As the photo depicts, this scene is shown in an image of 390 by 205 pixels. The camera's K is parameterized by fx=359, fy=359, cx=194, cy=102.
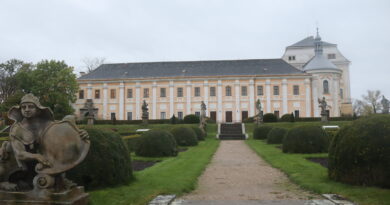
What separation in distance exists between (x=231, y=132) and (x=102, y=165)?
24.7m

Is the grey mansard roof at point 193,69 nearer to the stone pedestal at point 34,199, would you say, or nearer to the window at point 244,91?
the window at point 244,91

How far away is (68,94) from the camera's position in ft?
140

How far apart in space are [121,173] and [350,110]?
54.7 m

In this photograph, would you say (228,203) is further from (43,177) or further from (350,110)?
(350,110)

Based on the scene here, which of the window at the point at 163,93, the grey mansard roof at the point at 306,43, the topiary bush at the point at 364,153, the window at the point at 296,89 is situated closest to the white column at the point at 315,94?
the window at the point at 296,89

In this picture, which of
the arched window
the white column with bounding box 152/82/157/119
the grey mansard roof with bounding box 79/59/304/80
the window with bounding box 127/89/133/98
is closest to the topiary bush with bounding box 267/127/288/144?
the grey mansard roof with bounding box 79/59/304/80

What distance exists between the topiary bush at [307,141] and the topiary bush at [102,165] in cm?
914

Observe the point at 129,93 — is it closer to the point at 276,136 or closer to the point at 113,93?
the point at 113,93

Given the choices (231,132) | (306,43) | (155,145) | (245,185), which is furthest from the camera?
(306,43)

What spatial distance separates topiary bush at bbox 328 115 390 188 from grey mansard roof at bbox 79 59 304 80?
1662 inches

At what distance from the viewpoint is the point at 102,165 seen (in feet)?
21.8

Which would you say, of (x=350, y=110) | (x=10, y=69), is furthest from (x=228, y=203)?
(x=350, y=110)

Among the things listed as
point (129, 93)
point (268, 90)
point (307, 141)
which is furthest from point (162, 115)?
point (307, 141)

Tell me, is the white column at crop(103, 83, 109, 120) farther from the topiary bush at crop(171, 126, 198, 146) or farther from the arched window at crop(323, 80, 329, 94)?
the topiary bush at crop(171, 126, 198, 146)
